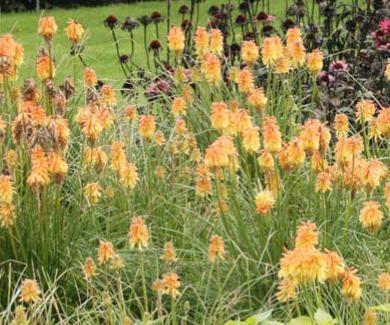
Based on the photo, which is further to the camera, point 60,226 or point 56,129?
point 60,226

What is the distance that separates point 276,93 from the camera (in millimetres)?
6145

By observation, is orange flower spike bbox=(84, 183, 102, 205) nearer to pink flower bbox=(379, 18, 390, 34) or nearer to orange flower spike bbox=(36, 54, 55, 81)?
orange flower spike bbox=(36, 54, 55, 81)

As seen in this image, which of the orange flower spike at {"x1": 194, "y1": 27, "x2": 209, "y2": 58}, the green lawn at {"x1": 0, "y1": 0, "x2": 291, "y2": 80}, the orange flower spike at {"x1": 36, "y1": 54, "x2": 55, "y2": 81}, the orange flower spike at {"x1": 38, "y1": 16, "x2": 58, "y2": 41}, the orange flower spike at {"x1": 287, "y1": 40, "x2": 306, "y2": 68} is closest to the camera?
the orange flower spike at {"x1": 38, "y1": 16, "x2": 58, "y2": 41}

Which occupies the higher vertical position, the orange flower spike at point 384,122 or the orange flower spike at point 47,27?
the orange flower spike at point 47,27

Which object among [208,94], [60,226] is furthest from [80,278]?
[208,94]

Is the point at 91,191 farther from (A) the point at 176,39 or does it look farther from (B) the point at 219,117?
(A) the point at 176,39

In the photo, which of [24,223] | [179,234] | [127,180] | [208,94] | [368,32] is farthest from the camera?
[368,32]

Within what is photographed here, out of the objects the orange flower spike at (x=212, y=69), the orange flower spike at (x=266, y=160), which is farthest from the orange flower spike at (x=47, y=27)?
the orange flower spike at (x=266, y=160)

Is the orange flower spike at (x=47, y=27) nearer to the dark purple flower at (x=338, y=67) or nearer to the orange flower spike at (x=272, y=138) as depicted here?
the orange flower spike at (x=272, y=138)

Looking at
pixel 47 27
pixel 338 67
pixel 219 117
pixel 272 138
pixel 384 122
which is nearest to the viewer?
pixel 272 138

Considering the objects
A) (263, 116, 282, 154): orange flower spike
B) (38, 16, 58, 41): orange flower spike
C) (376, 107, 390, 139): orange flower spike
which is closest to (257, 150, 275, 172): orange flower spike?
(263, 116, 282, 154): orange flower spike

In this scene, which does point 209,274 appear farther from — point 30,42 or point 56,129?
point 30,42

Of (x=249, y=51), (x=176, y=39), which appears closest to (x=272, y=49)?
(x=249, y=51)

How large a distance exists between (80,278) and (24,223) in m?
0.30
